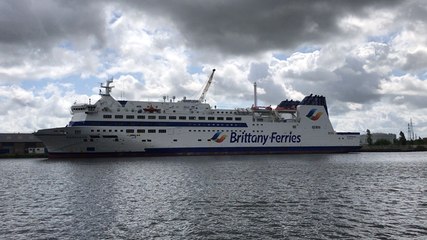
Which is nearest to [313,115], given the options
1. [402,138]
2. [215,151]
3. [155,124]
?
[215,151]

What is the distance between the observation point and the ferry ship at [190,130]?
69.9 meters

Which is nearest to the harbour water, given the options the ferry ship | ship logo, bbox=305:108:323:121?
the ferry ship

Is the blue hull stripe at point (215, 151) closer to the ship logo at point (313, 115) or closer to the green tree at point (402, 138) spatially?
the ship logo at point (313, 115)

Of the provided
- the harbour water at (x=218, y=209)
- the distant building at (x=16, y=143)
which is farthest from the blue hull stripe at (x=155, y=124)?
the distant building at (x=16, y=143)

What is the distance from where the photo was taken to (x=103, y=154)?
70.7 meters

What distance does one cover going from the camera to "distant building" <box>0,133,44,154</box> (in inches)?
4220

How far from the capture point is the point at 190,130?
7675 centimetres

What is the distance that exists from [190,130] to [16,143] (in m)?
57.2

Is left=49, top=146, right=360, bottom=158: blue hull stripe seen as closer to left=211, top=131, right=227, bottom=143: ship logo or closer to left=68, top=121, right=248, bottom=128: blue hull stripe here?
left=211, top=131, right=227, bottom=143: ship logo

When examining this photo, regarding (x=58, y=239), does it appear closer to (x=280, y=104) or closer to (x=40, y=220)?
(x=40, y=220)

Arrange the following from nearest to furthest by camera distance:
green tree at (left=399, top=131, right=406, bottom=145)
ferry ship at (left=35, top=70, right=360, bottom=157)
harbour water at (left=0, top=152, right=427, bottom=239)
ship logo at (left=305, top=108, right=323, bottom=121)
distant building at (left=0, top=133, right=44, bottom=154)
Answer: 1. harbour water at (left=0, top=152, right=427, bottom=239)
2. ferry ship at (left=35, top=70, right=360, bottom=157)
3. ship logo at (left=305, top=108, right=323, bottom=121)
4. distant building at (left=0, top=133, right=44, bottom=154)
5. green tree at (left=399, top=131, right=406, bottom=145)

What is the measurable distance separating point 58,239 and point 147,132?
58.3 meters

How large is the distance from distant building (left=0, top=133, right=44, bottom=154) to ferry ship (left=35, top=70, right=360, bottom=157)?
138ft

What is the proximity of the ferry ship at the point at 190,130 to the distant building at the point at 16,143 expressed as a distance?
4218 centimetres
